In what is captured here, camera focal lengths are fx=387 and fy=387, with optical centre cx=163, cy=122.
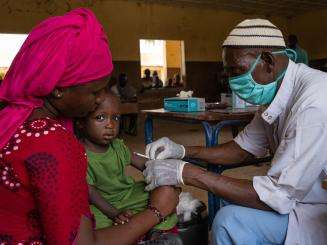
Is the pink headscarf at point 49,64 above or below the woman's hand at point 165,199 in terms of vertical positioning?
above

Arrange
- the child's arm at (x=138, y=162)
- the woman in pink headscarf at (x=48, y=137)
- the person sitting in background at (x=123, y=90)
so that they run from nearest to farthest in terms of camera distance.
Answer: the woman in pink headscarf at (x=48, y=137), the child's arm at (x=138, y=162), the person sitting in background at (x=123, y=90)

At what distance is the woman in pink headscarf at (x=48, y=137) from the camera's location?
94 cm

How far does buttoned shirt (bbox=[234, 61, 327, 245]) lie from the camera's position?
1400 mm

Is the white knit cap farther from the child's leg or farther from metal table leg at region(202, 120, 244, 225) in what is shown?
the child's leg

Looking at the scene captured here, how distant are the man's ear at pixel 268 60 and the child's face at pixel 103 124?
0.70 meters

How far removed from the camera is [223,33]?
41.8ft

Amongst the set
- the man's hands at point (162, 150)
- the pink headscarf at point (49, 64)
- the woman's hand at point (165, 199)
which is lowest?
the woman's hand at point (165, 199)

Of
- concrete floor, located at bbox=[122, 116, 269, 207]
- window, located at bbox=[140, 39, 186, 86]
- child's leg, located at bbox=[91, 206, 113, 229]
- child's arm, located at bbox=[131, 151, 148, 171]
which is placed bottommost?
concrete floor, located at bbox=[122, 116, 269, 207]

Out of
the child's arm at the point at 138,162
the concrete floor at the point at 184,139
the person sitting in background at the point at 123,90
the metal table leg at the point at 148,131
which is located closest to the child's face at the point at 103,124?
the child's arm at the point at 138,162

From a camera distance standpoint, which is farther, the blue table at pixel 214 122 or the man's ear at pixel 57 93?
the blue table at pixel 214 122

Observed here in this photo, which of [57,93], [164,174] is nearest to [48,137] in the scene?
[57,93]

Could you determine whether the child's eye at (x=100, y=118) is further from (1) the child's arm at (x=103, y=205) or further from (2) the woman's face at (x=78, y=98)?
(2) the woman's face at (x=78, y=98)

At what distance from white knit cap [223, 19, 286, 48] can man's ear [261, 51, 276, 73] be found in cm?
5

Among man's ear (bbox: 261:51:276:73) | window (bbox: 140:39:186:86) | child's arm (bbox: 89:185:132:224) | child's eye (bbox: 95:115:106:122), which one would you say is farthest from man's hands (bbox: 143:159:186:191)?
window (bbox: 140:39:186:86)
